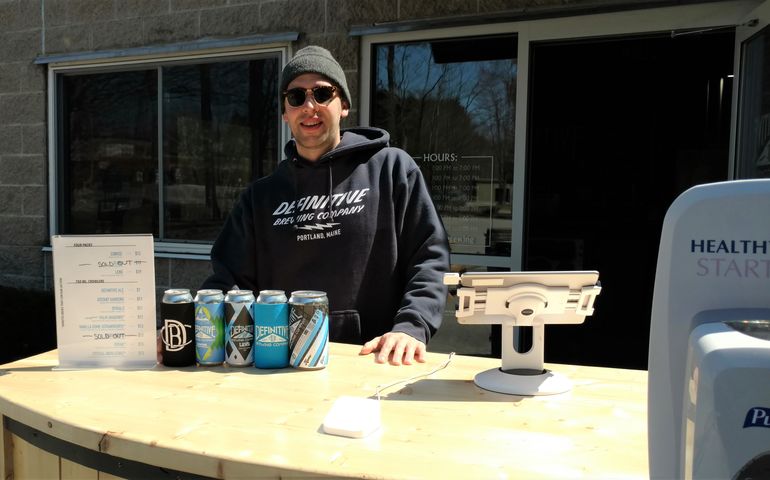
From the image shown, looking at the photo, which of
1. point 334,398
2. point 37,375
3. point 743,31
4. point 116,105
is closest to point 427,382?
point 334,398

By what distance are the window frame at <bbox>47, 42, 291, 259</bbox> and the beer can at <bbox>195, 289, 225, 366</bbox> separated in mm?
3233

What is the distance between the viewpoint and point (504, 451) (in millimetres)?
1091

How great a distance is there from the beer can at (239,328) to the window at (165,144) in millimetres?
3371

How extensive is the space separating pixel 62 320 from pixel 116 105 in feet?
14.7

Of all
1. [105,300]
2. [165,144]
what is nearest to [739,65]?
[105,300]

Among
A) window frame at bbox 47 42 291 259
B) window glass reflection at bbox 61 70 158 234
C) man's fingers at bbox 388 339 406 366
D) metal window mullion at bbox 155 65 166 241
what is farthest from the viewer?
window glass reflection at bbox 61 70 158 234

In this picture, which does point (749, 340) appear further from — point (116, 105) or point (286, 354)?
point (116, 105)

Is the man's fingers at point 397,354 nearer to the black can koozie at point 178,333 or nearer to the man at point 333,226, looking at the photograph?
the man at point 333,226

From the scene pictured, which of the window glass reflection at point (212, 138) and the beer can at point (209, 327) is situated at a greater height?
the window glass reflection at point (212, 138)

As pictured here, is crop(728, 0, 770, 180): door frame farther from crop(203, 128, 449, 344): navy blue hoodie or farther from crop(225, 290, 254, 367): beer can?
crop(225, 290, 254, 367): beer can

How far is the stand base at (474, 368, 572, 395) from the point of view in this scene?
141cm

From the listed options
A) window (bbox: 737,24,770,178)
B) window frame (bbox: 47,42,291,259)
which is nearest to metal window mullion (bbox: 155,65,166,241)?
window frame (bbox: 47,42,291,259)

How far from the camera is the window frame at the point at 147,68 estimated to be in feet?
15.6

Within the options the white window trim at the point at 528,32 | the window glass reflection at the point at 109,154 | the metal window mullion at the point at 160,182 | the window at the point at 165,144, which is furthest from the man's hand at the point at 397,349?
the window glass reflection at the point at 109,154
